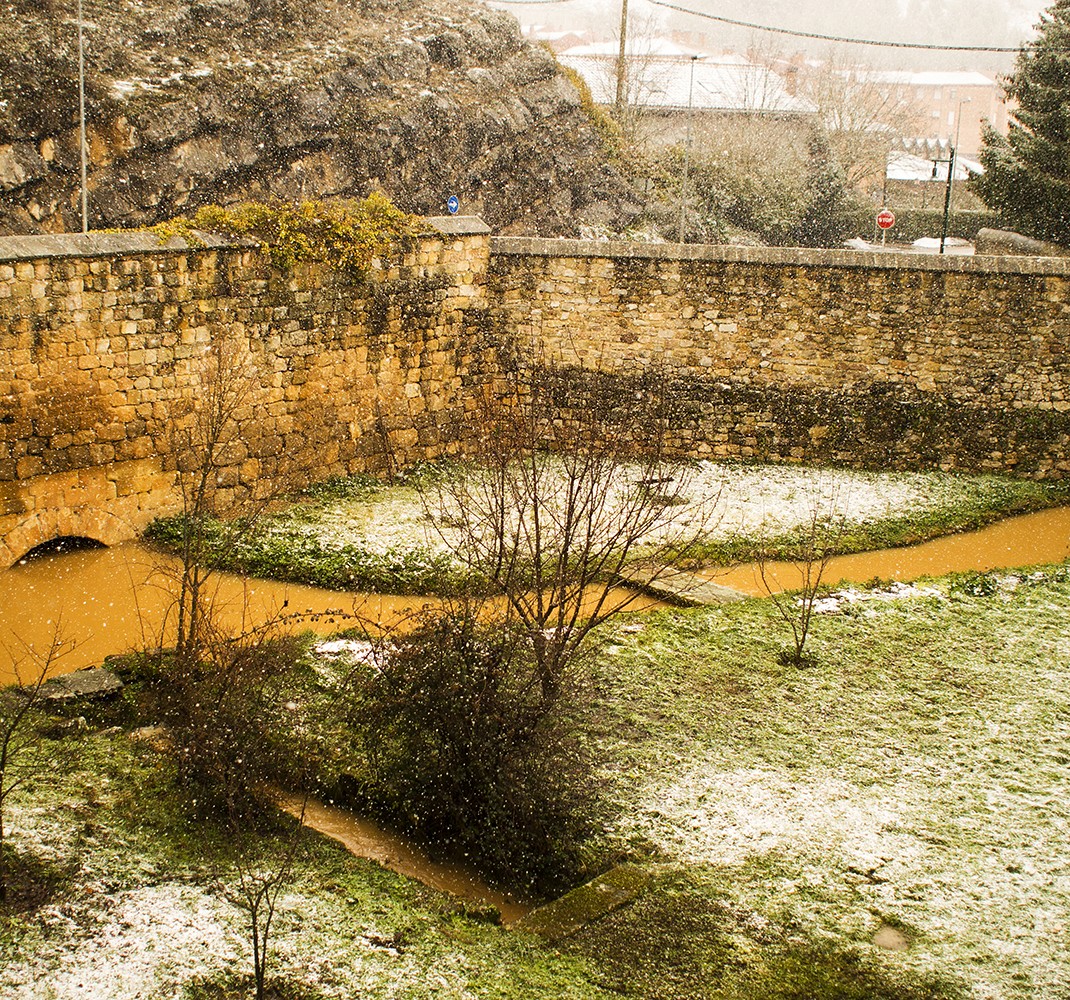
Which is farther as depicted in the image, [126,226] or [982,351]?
[126,226]

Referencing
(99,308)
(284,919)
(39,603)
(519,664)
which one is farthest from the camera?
(99,308)

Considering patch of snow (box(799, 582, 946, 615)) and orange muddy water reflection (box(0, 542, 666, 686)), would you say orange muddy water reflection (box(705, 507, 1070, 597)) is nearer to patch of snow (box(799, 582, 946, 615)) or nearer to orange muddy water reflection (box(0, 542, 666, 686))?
patch of snow (box(799, 582, 946, 615))

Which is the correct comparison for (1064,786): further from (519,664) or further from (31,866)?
(31,866)

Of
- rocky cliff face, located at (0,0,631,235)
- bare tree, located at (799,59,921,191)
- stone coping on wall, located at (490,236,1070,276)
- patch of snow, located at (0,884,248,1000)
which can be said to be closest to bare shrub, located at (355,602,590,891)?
patch of snow, located at (0,884,248,1000)

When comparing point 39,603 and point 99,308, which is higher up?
point 99,308

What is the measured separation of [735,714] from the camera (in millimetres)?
8203

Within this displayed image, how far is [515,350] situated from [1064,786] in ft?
32.4

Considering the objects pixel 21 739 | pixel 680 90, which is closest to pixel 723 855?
pixel 21 739

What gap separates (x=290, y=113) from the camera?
20.5 m

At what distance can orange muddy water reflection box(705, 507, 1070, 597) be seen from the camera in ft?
37.6

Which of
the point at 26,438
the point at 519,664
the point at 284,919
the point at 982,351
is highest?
the point at 982,351

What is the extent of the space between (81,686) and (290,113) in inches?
589

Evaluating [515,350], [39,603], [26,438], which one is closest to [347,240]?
[515,350]

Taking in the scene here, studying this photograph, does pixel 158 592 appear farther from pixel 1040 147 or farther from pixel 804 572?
pixel 1040 147
